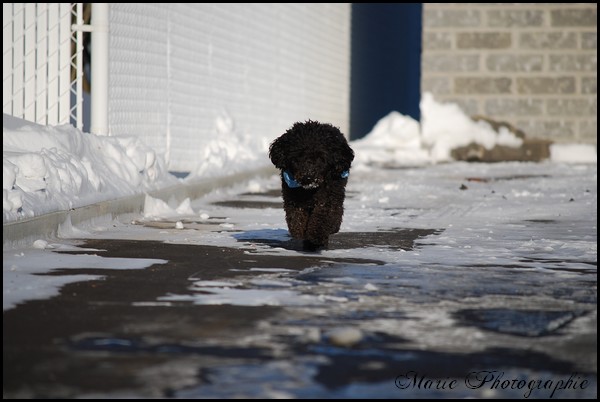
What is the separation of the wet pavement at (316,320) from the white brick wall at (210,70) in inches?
210

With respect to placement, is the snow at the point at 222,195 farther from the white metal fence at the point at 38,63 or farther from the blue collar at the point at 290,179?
the white metal fence at the point at 38,63

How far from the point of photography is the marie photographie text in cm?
493

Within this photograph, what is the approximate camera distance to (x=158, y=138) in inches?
686

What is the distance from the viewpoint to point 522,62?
89.7ft

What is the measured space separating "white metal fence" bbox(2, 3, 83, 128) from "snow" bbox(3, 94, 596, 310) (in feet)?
2.58

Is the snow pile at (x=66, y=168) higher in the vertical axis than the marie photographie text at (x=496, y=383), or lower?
higher

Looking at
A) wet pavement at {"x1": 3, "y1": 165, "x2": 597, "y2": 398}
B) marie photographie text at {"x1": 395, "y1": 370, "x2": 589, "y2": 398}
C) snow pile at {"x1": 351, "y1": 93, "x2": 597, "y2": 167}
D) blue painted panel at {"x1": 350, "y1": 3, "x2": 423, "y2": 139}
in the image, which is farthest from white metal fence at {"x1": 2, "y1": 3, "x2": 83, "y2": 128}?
blue painted panel at {"x1": 350, "y1": 3, "x2": 423, "y2": 139}

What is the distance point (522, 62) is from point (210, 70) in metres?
9.79

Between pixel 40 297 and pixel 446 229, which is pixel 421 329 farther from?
pixel 446 229

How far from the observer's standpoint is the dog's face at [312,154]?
9.41 metres

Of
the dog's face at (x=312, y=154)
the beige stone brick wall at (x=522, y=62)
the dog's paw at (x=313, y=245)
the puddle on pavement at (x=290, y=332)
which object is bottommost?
the puddle on pavement at (x=290, y=332)

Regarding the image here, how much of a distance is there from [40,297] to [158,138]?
34.4ft

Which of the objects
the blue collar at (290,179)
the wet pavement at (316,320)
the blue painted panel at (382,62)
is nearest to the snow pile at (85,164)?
the wet pavement at (316,320)

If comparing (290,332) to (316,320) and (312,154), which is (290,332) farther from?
(312,154)
